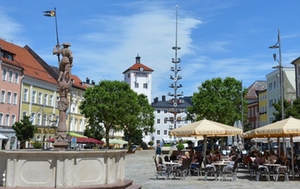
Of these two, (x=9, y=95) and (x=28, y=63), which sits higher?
(x=28, y=63)

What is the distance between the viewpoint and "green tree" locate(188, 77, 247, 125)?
188 feet

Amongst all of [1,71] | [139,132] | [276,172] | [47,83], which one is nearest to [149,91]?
[139,132]

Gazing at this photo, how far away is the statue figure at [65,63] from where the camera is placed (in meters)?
15.0

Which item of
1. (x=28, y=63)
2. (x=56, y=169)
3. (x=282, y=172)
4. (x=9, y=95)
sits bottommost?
(x=282, y=172)

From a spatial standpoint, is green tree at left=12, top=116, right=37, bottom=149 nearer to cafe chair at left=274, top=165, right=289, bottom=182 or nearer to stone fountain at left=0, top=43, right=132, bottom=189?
cafe chair at left=274, top=165, right=289, bottom=182

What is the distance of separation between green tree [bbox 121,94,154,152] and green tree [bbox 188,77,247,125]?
7745mm

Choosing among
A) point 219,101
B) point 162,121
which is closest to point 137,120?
point 219,101

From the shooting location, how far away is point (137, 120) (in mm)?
60219

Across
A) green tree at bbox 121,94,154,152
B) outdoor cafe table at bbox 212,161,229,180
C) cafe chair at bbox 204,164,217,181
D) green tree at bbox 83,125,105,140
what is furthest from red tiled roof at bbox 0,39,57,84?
outdoor cafe table at bbox 212,161,229,180

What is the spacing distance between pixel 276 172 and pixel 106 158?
9456 millimetres

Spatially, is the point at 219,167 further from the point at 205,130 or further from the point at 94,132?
the point at 94,132

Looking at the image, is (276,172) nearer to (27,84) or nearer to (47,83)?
(27,84)

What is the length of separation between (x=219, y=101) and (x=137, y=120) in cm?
1199

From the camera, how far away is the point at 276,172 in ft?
58.9
